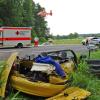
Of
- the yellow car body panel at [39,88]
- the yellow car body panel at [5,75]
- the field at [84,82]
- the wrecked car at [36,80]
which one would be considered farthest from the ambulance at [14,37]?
the yellow car body panel at [39,88]

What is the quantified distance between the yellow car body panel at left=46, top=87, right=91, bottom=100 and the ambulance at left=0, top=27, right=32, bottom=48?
36.3 m

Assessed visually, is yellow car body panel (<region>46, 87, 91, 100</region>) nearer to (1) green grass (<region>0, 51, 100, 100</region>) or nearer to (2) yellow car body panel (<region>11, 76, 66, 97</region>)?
(2) yellow car body panel (<region>11, 76, 66, 97</region>)

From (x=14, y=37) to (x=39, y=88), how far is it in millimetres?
37723

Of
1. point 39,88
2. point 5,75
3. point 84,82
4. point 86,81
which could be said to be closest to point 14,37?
point 86,81

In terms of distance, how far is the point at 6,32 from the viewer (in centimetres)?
4719

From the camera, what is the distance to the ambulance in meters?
47.0

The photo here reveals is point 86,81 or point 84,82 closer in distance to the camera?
point 84,82

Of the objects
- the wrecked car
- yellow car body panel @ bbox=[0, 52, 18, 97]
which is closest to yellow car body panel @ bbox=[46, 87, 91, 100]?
the wrecked car

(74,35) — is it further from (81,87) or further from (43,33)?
(81,87)

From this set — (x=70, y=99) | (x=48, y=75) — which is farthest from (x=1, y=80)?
(x=70, y=99)

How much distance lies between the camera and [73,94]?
10555 mm

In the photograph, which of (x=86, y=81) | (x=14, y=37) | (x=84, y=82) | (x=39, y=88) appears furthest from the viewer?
(x=14, y=37)

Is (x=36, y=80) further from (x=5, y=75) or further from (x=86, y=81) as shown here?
(x=86, y=81)

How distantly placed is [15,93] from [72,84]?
153 centimetres
